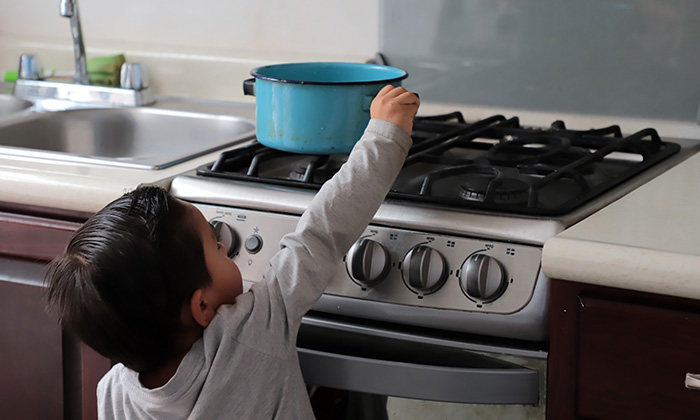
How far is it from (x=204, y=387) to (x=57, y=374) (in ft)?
1.52

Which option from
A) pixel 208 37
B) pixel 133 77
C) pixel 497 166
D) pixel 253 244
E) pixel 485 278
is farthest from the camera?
pixel 208 37

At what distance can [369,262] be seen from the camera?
109 centimetres

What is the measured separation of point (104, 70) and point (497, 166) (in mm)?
1056

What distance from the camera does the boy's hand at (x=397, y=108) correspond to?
106cm

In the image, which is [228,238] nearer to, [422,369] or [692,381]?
[422,369]

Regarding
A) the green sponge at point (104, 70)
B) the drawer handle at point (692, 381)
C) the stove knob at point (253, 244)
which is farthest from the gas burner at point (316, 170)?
the green sponge at point (104, 70)

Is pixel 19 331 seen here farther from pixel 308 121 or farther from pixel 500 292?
A: pixel 500 292

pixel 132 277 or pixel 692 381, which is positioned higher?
pixel 132 277

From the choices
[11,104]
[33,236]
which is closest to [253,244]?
[33,236]

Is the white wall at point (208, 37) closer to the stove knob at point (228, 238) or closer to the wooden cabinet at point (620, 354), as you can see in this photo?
the stove knob at point (228, 238)

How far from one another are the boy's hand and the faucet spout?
1.05 meters

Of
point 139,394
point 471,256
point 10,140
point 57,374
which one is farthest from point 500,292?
point 10,140

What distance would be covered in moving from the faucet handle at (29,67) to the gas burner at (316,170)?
2.89 feet

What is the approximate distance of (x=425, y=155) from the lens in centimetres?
127
